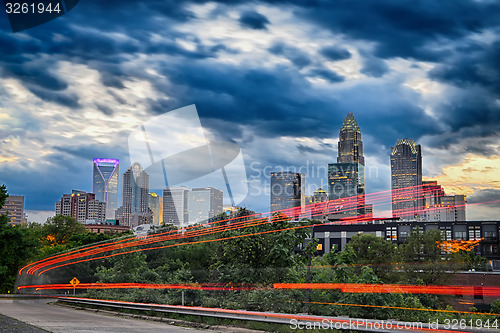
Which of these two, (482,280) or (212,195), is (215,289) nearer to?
(482,280)

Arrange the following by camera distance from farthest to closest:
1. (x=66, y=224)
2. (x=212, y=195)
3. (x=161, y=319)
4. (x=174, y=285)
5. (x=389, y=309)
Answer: (x=66, y=224)
(x=212, y=195)
(x=174, y=285)
(x=161, y=319)
(x=389, y=309)

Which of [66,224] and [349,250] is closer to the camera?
[349,250]

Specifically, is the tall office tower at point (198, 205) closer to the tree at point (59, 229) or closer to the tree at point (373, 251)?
the tree at point (59, 229)

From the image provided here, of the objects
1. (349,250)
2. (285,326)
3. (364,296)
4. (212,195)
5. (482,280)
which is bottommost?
(482,280)

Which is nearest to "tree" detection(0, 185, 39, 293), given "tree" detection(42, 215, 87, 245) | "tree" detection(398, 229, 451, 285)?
"tree" detection(398, 229, 451, 285)

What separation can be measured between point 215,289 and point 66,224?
120662 millimetres

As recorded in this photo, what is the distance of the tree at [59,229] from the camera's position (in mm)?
121625

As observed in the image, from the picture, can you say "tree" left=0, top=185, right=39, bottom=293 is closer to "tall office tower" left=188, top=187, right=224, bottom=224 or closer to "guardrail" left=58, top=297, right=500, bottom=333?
"guardrail" left=58, top=297, right=500, bottom=333

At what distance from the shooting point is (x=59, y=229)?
409ft

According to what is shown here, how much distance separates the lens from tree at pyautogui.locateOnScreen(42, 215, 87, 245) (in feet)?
399

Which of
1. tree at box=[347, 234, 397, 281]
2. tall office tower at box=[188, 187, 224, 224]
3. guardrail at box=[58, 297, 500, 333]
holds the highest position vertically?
tall office tower at box=[188, 187, 224, 224]

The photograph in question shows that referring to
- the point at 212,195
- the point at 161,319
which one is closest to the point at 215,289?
the point at 161,319

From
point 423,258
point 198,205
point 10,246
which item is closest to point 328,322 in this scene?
point 10,246

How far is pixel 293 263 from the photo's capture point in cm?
1855
